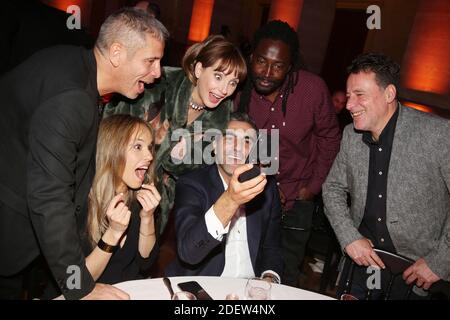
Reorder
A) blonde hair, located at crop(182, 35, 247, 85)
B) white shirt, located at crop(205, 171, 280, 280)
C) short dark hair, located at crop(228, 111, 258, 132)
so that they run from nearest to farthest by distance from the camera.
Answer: white shirt, located at crop(205, 171, 280, 280), blonde hair, located at crop(182, 35, 247, 85), short dark hair, located at crop(228, 111, 258, 132)

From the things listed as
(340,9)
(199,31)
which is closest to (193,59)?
(340,9)

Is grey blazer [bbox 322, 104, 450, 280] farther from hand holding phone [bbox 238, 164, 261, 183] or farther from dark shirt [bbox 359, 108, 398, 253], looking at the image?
hand holding phone [bbox 238, 164, 261, 183]

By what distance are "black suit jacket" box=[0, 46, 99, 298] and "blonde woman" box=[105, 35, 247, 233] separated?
→ 0.79 metres

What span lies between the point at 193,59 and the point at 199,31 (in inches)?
356

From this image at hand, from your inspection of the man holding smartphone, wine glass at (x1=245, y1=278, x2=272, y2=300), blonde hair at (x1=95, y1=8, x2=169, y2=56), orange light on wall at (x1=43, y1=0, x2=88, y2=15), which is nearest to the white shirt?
the man holding smartphone

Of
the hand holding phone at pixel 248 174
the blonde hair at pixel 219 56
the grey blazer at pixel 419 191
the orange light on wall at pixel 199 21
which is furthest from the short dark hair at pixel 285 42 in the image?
the orange light on wall at pixel 199 21

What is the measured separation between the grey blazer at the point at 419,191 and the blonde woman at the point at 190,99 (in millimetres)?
1116

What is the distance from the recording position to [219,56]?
252 centimetres

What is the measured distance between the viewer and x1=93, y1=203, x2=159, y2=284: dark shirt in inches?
82.4

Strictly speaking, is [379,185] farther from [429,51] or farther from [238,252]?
[429,51]

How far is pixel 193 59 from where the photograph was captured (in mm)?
2664

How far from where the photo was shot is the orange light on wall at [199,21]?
1102 centimetres
